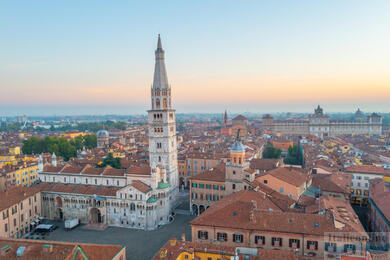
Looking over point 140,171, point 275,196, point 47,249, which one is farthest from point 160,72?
point 47,249

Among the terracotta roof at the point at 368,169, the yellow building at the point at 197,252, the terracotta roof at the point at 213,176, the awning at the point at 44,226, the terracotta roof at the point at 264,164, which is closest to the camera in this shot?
the yellow building at the point at 197,252

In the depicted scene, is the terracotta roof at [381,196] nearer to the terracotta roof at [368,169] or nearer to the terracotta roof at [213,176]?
the terracotta roof at [368,169]

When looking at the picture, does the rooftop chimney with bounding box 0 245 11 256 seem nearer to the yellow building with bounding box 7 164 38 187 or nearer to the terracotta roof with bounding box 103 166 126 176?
the terracotta roof with bounding box 103 166 126 176

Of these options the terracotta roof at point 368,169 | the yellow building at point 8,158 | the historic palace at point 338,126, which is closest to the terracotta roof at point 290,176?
the terracotta roof at point 368,169

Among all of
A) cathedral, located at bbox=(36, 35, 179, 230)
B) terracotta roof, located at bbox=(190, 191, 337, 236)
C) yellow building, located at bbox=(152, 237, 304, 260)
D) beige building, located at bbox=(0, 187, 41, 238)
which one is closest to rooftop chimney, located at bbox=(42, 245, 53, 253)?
yellow building, located at bbox=(152, 237, 304, 260)

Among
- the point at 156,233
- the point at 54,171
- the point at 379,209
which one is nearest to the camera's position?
the point at 379,209

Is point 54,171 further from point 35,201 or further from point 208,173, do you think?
point 208,173

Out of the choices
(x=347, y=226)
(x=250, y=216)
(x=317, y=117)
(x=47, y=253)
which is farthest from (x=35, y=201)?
(x=317, y=117)
